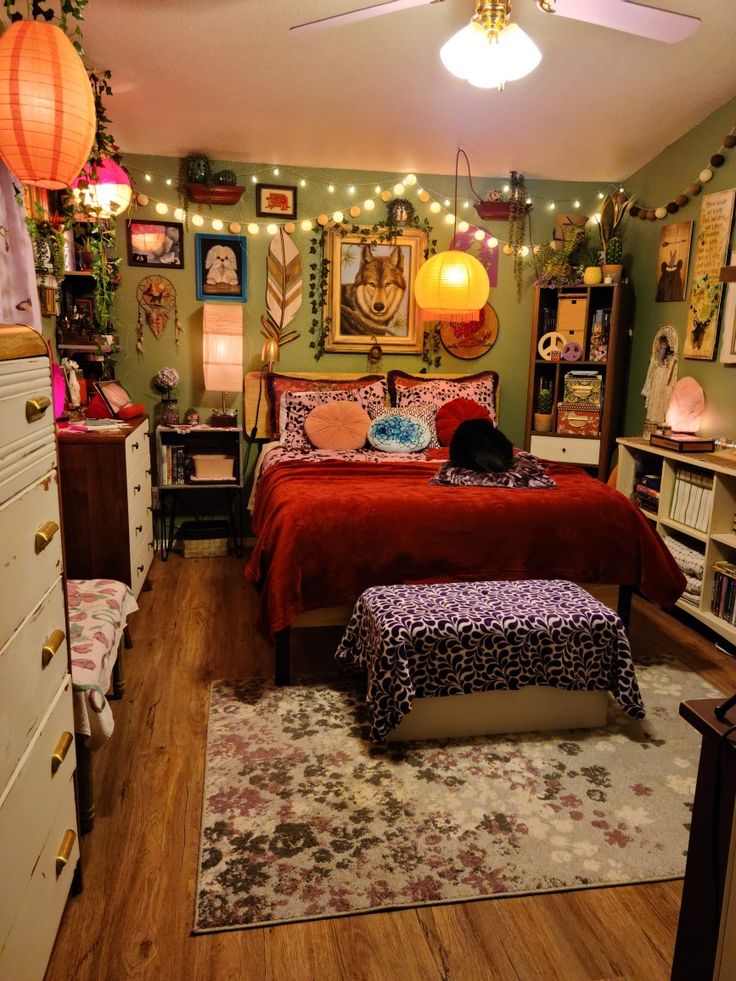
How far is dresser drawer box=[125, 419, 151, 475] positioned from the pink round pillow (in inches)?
36.6

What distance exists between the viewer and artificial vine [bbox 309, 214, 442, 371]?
4.62m

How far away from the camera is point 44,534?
1387 millimetres

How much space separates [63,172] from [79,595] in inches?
51.1

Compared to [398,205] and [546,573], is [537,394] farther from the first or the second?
[546,573]

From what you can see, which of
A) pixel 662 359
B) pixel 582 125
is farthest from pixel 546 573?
pixel 582 125

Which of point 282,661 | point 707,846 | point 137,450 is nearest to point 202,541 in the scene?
point 137,450

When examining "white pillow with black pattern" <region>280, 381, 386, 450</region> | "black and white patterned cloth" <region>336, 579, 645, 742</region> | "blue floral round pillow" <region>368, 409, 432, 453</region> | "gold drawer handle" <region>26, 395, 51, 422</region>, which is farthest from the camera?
"white pillow with black pattern" <region>280, 381, 386, 450</region>

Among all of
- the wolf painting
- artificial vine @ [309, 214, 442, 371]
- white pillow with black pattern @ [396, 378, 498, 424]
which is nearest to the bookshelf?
white pillow with black pattern @ [396, 378, 498, 424]

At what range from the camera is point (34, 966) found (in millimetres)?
1301

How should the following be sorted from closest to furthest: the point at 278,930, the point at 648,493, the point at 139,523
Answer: the point at 278,930
the point at 139,523
the point at 648,493

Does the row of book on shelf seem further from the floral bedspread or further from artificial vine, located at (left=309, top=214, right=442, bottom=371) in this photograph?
the floral bedspread

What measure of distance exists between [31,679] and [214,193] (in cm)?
374

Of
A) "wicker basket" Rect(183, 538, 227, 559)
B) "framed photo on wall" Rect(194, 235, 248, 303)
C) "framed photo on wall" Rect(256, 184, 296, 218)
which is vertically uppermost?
"framed photo on wall" Rect(256, 184, 296, 218)

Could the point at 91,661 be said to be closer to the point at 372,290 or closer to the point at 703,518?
the point at 703,518
